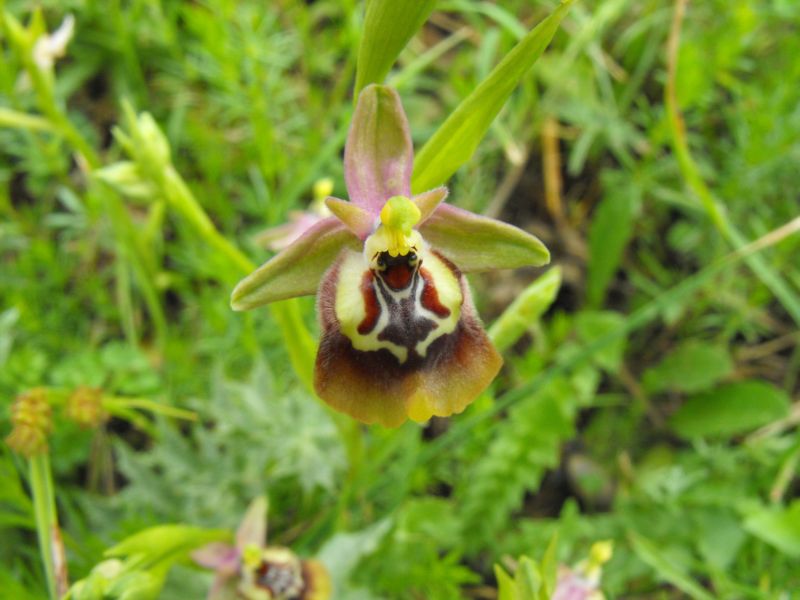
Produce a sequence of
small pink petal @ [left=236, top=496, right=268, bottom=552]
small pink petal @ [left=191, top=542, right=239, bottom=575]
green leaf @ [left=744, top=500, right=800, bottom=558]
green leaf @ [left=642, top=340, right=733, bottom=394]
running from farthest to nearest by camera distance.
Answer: green leaf @ [left=642, top=340, right=733, bottom=394], green leaf @ [left=744, top=500, right=800, bottom=558], small pink petal @ [left=236, top=496, right=268, bottom=552], small pink petal @ [left=191, top=542, right=239, bottom=575]

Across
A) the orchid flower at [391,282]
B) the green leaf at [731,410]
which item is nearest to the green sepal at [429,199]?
the orchid flower at [391,282]

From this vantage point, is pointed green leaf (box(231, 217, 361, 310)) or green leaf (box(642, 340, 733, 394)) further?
green leaf (box(642, 340, 733, 394))

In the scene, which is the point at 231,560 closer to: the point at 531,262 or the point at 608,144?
the point at 531,262

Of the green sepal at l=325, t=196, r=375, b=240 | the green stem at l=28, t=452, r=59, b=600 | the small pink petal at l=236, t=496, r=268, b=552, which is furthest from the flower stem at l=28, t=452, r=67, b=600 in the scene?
the green sepal at l=325, t=196, r=375, b=240

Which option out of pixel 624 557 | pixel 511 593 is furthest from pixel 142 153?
pixel 624 557

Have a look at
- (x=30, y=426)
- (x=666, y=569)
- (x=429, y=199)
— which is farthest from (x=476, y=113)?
(x=666, y=569)

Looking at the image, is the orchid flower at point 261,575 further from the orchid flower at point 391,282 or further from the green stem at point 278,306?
the orchid flower at point 391,282

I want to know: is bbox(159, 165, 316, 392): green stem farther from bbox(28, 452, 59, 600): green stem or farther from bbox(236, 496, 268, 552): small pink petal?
bbox(28, 452, 59, 600): green stem
